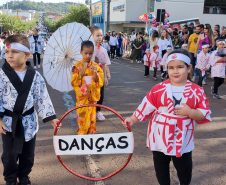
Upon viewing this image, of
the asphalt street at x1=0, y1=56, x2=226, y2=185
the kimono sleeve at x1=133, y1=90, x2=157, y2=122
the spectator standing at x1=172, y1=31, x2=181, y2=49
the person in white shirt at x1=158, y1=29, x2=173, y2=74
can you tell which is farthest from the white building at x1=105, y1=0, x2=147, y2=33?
the kimono sleeve at x1=133, y1=90, x2=157, y2=122

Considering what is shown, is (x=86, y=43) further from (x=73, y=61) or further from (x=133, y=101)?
(x=133, y=101)

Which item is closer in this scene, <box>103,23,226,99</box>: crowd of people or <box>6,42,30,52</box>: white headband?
<box>6,42,30,52</box>: white headband

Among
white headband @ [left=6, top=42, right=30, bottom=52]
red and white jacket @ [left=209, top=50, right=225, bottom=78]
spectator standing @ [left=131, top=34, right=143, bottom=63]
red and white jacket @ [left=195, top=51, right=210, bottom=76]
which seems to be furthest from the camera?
spectator standing @ [left=131, top=34, right=143, bottom=63]

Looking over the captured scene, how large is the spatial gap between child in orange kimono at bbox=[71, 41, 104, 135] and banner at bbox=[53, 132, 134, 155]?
1.36m

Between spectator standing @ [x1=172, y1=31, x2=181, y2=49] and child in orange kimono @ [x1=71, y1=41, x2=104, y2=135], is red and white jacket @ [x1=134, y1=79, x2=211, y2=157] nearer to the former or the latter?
child in orange kimono @ [x1=71, y1=41, x2=104, y2=135]

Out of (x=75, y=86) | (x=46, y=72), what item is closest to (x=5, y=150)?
(x=75, y=86)

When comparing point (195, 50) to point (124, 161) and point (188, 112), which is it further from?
point (188, 112)

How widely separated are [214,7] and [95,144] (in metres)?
32.0

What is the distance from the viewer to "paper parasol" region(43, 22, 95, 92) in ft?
14.9

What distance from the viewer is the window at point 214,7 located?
99.9ft

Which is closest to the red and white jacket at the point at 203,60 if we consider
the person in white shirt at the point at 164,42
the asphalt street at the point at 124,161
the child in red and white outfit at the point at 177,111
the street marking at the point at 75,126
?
the asphalt street at the point at 124,161

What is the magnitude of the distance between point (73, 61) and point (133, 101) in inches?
114

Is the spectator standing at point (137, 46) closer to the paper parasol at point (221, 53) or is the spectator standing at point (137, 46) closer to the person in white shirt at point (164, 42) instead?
the person in white shirt at point (164, 42)

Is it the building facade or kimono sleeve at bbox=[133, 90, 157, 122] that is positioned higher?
the building facade
